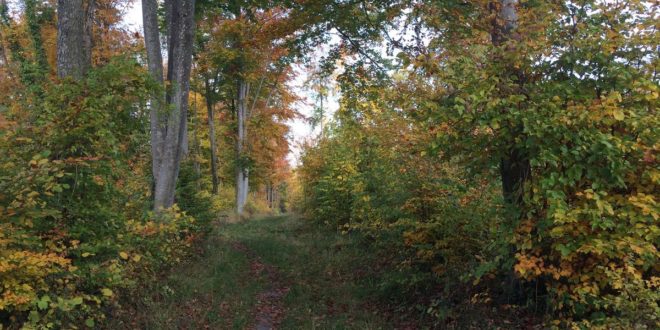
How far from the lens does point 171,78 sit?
9.52 metres

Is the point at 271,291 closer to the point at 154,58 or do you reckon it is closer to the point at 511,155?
the point at 154,58

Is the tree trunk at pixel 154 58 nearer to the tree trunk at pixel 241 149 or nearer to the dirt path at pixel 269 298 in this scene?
the dirt path at pixel 269 298

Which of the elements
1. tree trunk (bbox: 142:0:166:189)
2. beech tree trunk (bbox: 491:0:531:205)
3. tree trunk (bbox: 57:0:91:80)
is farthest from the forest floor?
tree trunk (bbox: 57:0:91:80)

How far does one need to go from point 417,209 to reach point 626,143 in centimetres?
380

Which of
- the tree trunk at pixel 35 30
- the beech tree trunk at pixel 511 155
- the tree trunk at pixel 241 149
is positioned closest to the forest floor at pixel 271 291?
the beech tree trunk at pixel 511 155

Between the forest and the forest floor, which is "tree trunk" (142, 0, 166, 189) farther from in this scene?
the forest floor

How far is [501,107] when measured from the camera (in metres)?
4.67

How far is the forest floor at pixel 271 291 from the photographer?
6934mm

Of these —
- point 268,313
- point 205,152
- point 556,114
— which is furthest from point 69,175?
point 205,152

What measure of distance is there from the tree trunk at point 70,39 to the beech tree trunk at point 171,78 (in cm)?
246

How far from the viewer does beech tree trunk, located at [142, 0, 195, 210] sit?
9.15 m

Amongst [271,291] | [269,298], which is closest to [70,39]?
[269,298]

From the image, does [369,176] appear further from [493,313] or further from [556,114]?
[556,114]

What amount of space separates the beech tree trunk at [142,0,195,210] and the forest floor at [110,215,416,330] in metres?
1.95
